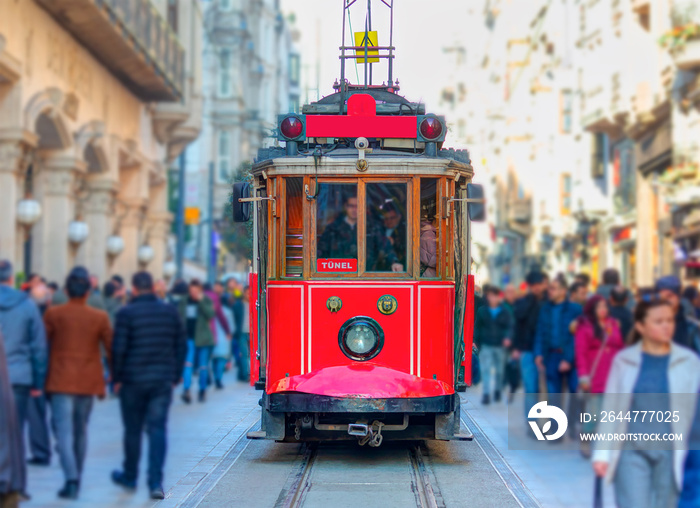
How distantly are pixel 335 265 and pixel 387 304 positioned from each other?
0.60 m

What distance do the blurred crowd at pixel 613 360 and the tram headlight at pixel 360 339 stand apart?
190cm

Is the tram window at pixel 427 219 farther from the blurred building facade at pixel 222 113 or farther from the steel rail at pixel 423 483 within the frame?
the blurred building facade at pixel 222 113

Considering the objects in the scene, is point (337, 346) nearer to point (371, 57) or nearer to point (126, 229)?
point (371, 57)

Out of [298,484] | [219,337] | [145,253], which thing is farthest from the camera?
[145,253]

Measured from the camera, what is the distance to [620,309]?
11188mm

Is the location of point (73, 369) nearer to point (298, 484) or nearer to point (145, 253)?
point (298, 484)

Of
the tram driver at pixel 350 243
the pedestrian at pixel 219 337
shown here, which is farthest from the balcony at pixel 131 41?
the tram driver at pixel 350 243

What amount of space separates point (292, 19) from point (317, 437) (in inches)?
3624

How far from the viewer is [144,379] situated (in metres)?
8.69

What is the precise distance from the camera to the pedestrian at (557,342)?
39.8 feet

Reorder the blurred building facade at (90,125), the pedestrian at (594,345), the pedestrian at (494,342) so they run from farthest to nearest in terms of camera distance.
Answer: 1. the blurred building facade at (90,125)
2. the pedestrian at (494,342)
3. the pedestrian at (594,345)

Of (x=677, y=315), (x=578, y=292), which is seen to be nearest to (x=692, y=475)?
(x=677, y=315)

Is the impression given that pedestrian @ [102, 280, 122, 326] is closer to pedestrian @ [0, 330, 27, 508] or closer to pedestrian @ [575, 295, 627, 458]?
pedestrian @ [575, 295, 627, 458]

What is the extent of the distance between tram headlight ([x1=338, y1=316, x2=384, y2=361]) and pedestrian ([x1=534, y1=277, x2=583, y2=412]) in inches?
98.6
